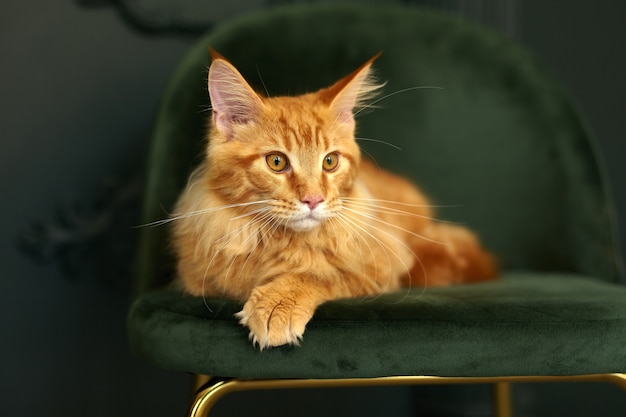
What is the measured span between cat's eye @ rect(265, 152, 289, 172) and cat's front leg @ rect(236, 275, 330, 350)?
0.59 feet

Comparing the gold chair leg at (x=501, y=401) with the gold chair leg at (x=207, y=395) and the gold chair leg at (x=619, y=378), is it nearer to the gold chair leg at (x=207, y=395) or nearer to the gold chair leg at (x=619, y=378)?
the gold chair leg at (x=619, y=378)

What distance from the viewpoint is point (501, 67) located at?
1.78m

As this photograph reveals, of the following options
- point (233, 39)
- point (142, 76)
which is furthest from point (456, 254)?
point (142, 76)

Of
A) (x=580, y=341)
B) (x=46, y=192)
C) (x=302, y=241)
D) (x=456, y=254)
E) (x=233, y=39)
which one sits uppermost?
(x=233, y=39)

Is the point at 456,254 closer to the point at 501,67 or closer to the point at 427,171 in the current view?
the point at 427,171

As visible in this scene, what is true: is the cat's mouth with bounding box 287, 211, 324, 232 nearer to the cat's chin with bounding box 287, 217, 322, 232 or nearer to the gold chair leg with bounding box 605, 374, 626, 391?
the cat's chin with bounding box 287, 217, 322, 232

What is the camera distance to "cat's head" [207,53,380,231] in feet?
3.36

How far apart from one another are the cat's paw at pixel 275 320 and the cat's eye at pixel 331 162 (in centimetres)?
22

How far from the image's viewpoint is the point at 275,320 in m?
0.96

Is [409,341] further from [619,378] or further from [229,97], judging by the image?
[229,97]

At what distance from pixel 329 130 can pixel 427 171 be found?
0.74 m

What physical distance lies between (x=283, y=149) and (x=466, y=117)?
869 millimetres

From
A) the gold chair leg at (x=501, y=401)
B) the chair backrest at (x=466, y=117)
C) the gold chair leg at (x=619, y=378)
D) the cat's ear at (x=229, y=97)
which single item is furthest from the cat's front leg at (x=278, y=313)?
the gold chair leg at (x=501, y=401)

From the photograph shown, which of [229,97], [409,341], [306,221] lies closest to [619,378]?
[409,341]
